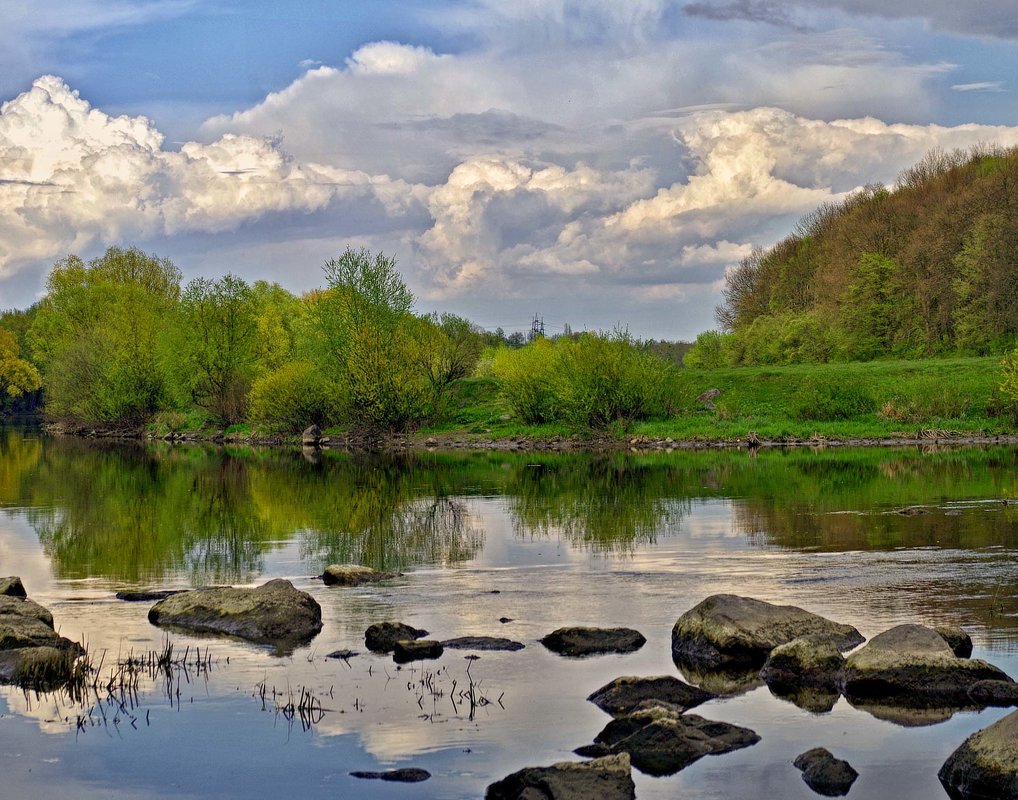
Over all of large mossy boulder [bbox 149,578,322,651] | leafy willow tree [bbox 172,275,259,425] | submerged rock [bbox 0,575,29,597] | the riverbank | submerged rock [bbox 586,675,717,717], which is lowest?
submerged rock [bbox 586,675,717,717]

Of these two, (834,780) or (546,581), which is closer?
(834,780)

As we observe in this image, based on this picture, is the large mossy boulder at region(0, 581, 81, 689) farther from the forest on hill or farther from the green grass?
the forest on hill

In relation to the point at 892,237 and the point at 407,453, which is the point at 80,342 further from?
the point at 892,237

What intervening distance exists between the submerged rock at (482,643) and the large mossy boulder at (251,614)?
219 cm

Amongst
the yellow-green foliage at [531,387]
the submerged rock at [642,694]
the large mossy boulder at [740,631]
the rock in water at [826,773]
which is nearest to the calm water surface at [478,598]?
the rock in water at [826,773]

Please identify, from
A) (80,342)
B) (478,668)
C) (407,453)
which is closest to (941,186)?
(407,453)

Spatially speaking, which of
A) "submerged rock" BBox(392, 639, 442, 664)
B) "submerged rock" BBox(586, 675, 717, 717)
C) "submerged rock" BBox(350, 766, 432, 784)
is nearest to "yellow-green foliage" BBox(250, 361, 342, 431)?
"submerged rock" BBox(392, 639, 442, 664)

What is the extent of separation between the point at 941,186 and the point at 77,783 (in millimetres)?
97815

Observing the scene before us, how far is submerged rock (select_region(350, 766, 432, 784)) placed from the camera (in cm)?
1125

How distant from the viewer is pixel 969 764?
10.9 meters

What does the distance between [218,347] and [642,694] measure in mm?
76885

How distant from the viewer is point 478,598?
65.1 ft

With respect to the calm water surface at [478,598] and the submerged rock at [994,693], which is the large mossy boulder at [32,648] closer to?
the calm water surface at [478,598]

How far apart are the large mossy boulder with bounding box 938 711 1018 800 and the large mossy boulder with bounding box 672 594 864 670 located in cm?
394
